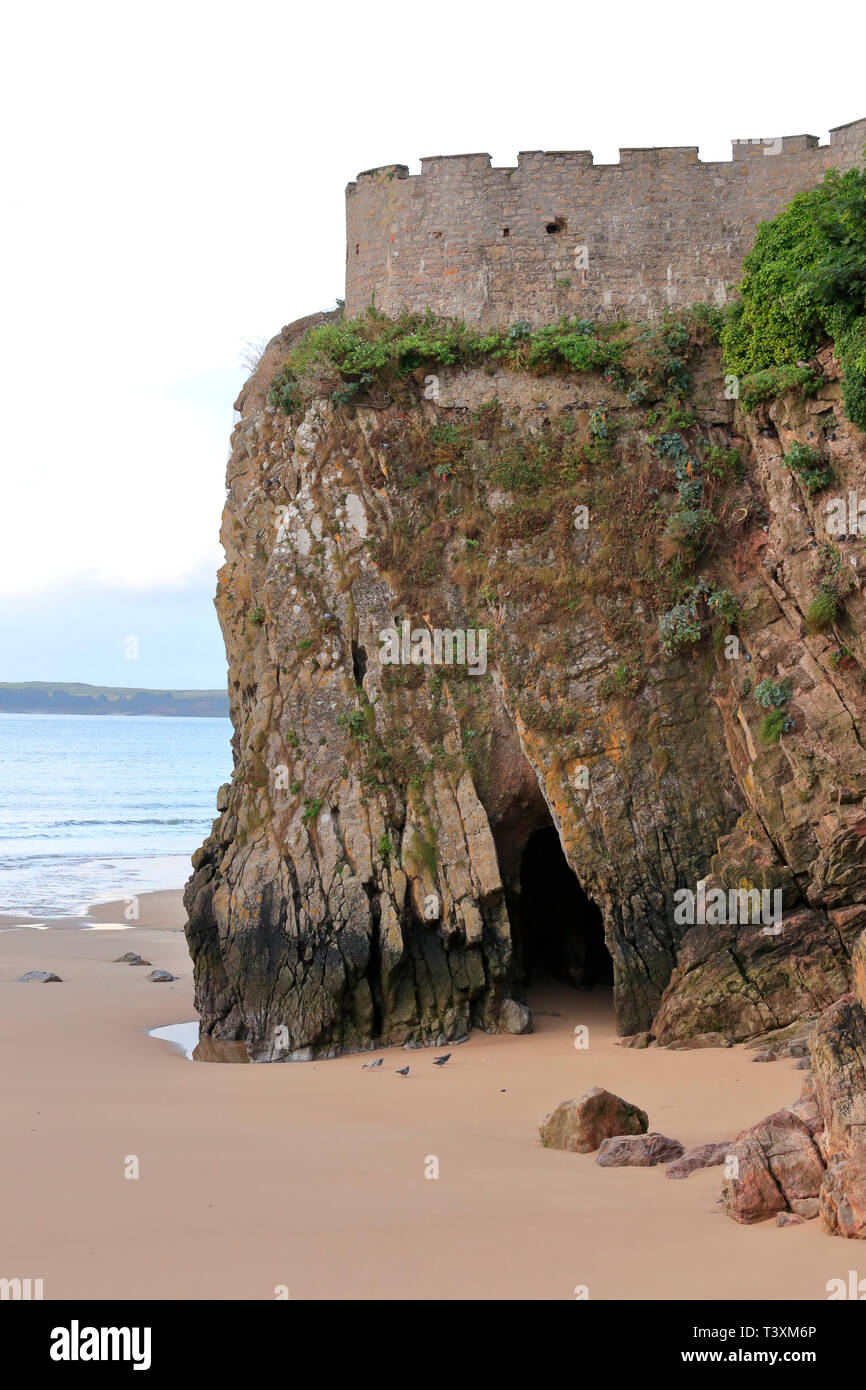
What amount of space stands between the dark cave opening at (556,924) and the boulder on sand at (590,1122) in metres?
6.85

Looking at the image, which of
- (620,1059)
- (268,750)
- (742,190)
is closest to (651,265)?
(742,190)

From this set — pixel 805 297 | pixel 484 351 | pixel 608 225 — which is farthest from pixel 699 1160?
pixel 608 225

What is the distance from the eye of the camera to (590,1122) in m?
10.2

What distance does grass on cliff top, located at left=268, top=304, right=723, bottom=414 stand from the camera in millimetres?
16031

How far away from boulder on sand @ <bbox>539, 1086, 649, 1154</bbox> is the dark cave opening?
6846 mm

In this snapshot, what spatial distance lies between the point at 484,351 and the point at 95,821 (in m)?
43.3

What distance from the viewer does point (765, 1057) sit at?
12.7m

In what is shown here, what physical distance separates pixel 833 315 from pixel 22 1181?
38.8 ft

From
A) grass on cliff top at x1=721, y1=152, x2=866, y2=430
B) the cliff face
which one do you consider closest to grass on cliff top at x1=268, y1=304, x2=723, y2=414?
the cliff face

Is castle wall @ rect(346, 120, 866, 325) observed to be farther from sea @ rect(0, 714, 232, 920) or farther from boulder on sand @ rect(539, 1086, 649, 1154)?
sea @ rect(0, 714, 232, 920)

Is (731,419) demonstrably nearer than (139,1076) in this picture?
No

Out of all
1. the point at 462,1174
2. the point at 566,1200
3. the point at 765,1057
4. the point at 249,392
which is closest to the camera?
the point at 566,1200

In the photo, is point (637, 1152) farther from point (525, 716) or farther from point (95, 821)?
point (95, 821)

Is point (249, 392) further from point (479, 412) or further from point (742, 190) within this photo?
point (742, 190)
